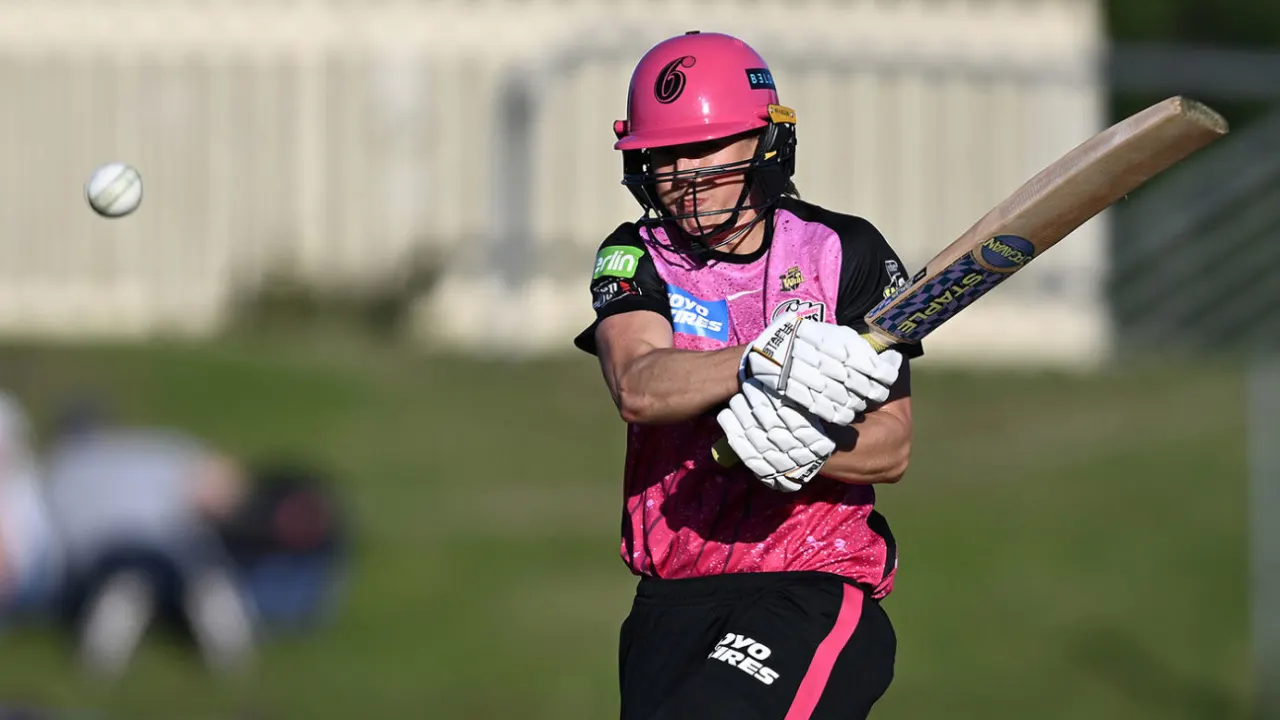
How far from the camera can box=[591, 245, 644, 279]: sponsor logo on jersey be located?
4.38 meters

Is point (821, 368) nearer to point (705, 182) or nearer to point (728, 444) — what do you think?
point (728, 444)

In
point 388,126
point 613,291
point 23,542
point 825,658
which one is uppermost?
point 613,291

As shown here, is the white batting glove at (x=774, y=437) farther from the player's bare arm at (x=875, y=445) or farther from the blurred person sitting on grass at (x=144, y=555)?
the blurred person sitting on grass at (x=144, y=555)

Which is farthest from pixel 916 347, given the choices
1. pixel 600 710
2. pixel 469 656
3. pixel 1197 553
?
pixel 1197 553

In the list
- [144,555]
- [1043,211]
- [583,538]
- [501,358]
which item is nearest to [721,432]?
[1043,211]

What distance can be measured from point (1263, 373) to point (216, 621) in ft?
23.1

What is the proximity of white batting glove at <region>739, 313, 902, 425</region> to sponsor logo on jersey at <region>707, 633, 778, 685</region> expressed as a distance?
582mm

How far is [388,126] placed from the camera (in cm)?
1698

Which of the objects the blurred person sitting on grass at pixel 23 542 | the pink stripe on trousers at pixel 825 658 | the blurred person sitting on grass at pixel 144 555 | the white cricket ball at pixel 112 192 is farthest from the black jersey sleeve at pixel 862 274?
the blurred person sitting on grass at pixel 23 542

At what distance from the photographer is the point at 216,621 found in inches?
469

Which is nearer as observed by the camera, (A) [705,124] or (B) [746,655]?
(B) [746,655]

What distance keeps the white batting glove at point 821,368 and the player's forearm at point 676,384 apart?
0.11 m

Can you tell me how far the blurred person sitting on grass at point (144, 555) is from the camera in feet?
38.7

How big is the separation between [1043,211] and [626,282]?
0.98 meters
